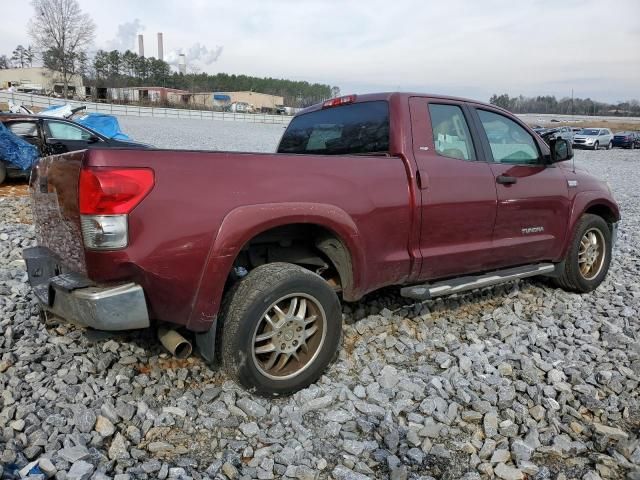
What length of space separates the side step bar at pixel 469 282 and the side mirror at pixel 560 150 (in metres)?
0.96

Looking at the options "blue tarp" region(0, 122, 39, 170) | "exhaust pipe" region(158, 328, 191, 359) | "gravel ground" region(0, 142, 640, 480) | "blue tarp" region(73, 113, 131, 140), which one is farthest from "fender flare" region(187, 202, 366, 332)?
"blue tarp" region(73, 113, 131, 140)

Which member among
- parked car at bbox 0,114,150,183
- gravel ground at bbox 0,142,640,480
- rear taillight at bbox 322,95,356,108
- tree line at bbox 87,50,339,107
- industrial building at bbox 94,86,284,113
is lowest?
gravel ground at bbox 0,142,640,480

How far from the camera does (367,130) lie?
3893 mm

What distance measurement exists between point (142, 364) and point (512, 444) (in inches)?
89.9

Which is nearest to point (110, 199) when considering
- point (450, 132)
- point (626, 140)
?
point (450, 132)

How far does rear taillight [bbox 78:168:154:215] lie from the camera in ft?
8.18

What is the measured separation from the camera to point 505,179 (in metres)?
4.16

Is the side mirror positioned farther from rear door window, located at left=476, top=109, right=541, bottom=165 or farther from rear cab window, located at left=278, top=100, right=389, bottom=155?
rear cab window, located at left=278, top=100, right=389, bottom=155

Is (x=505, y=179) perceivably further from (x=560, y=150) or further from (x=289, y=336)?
(x=289, y=336)

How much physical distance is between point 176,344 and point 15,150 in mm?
8241

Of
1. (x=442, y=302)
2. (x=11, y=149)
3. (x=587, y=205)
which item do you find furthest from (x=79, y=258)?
(x=11, y=149)

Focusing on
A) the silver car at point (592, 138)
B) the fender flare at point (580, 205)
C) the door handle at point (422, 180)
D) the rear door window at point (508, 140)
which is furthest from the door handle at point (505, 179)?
the silver car at point (592, 138)

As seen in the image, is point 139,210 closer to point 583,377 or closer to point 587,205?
point 583,377

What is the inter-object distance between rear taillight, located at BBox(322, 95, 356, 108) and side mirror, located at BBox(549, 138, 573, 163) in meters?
1.88
